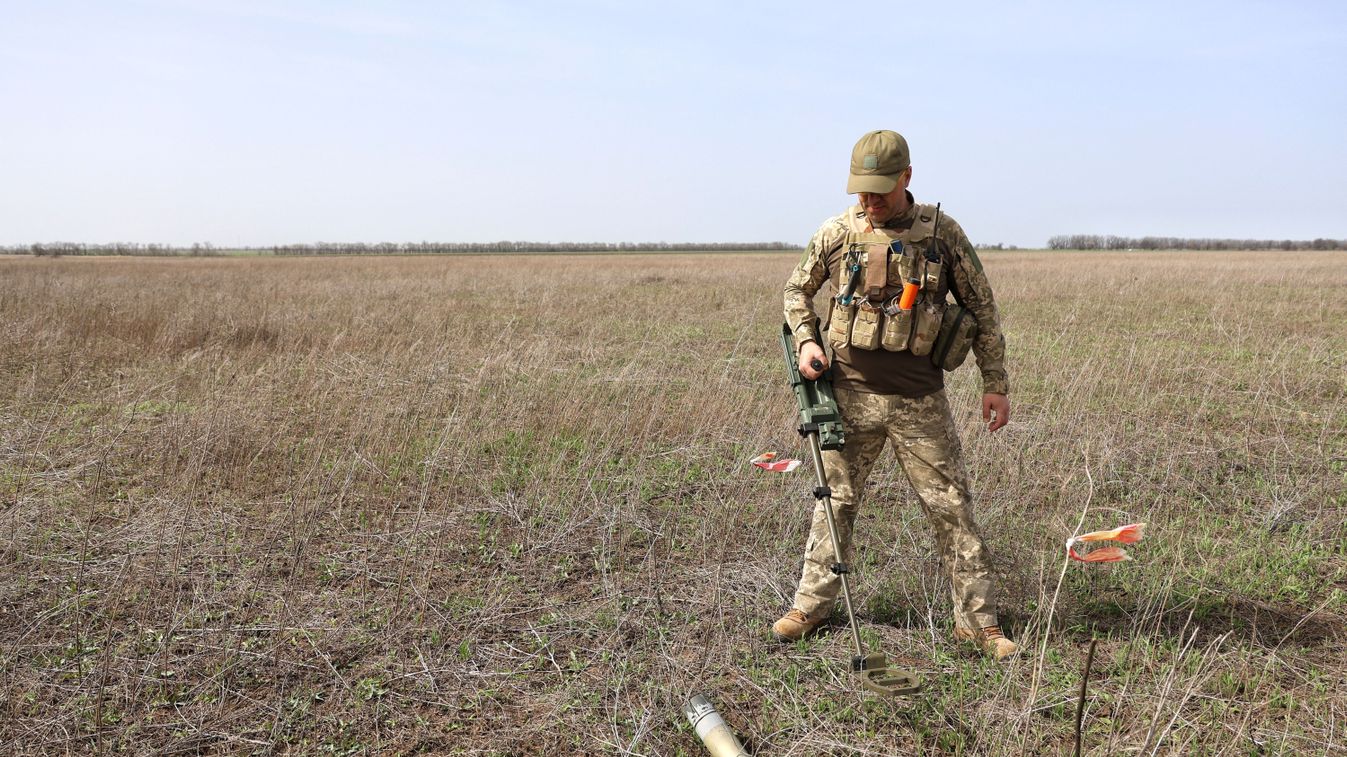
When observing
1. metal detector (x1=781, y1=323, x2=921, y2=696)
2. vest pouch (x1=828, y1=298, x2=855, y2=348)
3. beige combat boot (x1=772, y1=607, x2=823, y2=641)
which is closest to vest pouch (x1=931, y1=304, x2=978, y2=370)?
vest pouch (x1=828, y1=298, x2=855, y2=348)

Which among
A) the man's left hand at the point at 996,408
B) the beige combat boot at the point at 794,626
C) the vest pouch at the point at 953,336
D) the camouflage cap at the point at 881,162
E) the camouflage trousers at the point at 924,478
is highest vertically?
the camouflage cap at the point at 881,162

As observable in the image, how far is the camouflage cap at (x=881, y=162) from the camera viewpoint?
302cm

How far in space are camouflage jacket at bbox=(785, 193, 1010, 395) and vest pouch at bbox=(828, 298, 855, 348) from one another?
0.25 ft

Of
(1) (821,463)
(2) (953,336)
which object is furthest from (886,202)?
(1) (821,463)

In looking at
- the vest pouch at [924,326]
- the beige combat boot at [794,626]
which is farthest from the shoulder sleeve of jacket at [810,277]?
the beige combat boot at [794,626]

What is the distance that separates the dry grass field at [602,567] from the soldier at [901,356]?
283mm

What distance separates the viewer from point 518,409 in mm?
6535

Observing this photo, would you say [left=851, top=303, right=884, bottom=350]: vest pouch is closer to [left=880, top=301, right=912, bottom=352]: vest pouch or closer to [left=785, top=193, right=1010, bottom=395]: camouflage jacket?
[left=880, top=301, right=912, bottom=352]: vest pouch

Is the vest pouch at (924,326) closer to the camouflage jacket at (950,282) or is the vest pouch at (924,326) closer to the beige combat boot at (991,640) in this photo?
the camouflage jacket at (950,282)

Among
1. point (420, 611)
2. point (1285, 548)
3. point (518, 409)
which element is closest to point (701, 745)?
point (420, 611)

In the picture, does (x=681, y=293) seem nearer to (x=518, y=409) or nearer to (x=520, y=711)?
(x=518, y=409)

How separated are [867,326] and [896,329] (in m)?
0.11

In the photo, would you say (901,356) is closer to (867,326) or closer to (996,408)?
(867,326)

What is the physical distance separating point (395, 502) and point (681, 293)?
Result: 14.9 meters
